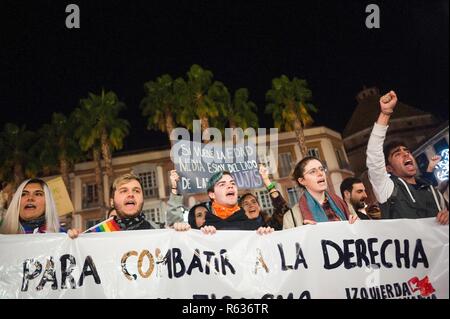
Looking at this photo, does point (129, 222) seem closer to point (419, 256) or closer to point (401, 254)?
point (401, 254)

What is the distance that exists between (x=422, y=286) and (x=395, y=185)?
1423mm

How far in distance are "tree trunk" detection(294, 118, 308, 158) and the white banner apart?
7588 mm

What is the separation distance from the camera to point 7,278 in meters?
4.10

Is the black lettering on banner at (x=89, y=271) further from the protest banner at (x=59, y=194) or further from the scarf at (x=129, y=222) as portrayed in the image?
the protest banner at (x=59, y=194)

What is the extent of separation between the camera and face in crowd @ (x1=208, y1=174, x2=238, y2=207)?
483 cm

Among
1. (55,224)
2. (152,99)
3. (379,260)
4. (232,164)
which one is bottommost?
(379,260)

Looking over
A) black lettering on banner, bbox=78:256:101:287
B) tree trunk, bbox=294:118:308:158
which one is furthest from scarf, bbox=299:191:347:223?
tree trunk, bbox=294:118:308:158

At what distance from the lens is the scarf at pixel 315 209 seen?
4789mm

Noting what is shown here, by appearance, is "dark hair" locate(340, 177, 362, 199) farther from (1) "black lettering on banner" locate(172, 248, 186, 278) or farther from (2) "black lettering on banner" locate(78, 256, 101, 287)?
(2) "black lettering on banner" locate(78, 256, 101, 287)

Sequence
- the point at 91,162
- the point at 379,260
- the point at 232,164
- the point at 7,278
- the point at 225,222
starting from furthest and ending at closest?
the point at 91,162 → the point at 232,164 → the point at 225,222 → the point at 379,260 → the point at 7,278

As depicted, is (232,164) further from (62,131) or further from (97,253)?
(62,131)

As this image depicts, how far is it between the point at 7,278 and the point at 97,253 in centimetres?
103
